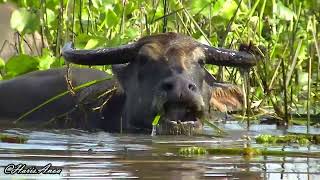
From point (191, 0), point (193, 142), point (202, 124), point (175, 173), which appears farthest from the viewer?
point (191, 0)

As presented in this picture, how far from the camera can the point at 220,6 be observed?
364 inches

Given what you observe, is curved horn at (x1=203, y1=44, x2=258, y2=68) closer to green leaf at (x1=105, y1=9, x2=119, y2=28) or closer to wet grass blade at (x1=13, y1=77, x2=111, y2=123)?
wet grass blade at (x1=13, y1=77, x2=111, y2=123)

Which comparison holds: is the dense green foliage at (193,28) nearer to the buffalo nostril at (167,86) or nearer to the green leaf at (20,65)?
the green leaf at (20,65)

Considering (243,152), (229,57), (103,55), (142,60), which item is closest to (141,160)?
(243,152)

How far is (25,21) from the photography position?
8.89 metres

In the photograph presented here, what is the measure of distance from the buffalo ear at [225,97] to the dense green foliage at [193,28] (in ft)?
0.94

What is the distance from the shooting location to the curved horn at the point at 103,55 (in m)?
8.31

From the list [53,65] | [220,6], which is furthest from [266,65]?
[53,65]

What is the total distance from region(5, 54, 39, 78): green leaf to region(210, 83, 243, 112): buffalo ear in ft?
5.68

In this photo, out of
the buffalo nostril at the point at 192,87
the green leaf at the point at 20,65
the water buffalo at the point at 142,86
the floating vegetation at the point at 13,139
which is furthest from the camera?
the green leaf at the point at 20,65

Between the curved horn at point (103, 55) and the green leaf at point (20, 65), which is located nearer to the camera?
the curved horn at point (103, 55)

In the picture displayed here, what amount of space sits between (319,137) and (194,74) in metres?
1.51

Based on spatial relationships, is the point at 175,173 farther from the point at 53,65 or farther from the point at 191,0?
the point at 53,65

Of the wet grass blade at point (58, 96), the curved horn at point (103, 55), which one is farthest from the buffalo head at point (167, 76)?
the wet grass blade at point (58, 96)
